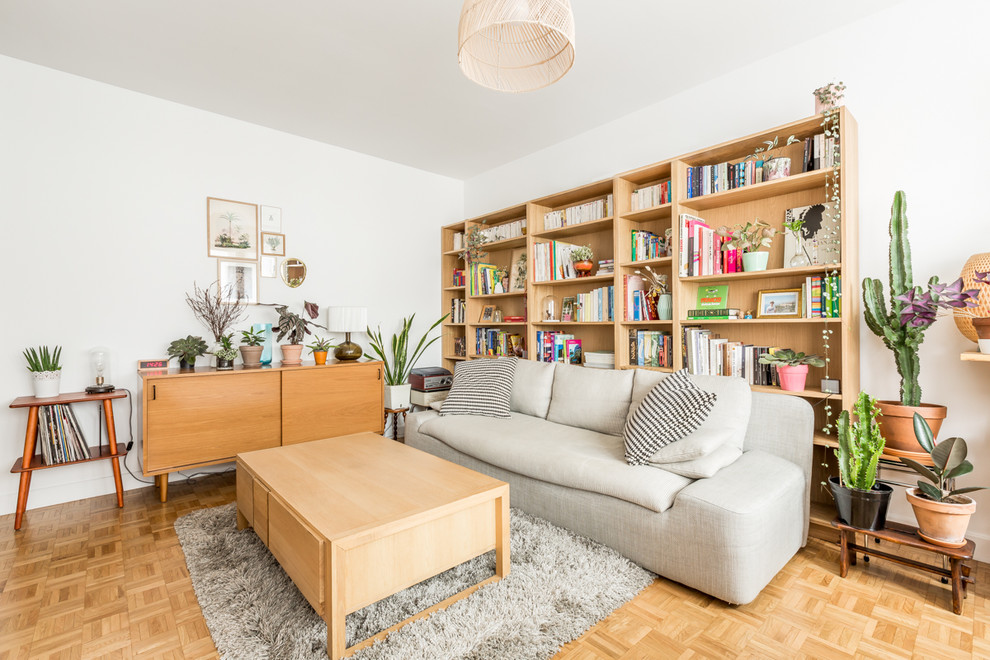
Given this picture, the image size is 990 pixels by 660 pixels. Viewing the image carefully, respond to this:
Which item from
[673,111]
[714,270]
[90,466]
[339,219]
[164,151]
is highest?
[673,111]

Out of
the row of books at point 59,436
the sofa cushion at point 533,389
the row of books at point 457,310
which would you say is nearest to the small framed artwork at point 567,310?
the sofa cushion at point 533,389

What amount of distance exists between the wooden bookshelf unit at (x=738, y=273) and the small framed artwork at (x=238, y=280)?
217 cm

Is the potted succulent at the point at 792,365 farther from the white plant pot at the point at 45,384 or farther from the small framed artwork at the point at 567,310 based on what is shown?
the white plant pot at the point at 45,384

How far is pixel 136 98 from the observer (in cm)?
318

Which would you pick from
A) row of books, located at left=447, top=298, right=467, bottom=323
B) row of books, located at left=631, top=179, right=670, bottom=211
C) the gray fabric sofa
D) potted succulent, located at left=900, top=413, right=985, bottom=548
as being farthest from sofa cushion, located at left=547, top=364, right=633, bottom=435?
row of books, located at left=447, top=298, right=467, bottom=323

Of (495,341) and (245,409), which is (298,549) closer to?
(245,409)

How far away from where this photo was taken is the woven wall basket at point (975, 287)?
6.18 feet

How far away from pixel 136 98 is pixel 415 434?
3.05m

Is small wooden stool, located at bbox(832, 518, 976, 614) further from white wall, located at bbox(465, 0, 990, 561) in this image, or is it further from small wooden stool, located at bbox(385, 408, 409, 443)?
small wooden stool, located at bbox(385, 408, 409, 443)

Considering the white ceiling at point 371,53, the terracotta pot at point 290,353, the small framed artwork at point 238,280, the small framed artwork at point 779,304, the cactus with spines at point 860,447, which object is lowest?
the cactus with spines at point 860,447

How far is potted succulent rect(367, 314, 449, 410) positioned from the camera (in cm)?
410

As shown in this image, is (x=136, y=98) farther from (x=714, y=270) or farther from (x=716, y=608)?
(x=716, y=608)

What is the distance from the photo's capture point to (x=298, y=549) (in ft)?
5.37

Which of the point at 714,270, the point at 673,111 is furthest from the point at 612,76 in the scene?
the point at 714,270
